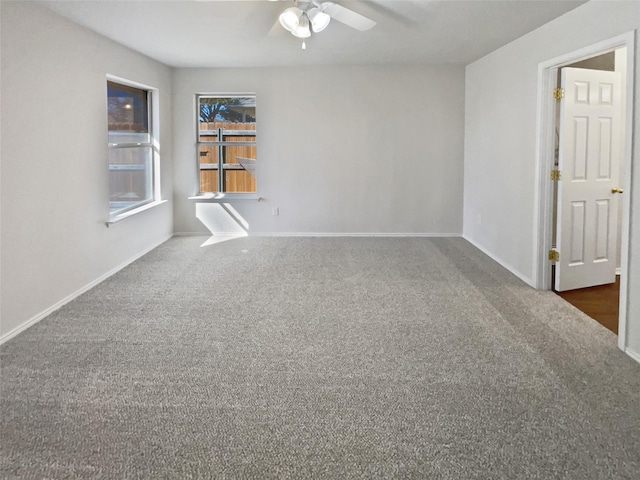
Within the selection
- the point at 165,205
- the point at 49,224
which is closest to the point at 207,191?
the point at 165,205

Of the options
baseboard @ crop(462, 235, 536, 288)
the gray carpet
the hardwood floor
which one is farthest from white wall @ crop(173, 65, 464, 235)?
the hardwood floor

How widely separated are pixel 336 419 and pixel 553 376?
125 cm

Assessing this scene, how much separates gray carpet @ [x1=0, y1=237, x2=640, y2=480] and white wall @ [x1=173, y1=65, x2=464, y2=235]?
8.83ft

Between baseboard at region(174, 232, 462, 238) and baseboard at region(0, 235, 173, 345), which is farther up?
baseboard at region(174, 232, 462, 238)

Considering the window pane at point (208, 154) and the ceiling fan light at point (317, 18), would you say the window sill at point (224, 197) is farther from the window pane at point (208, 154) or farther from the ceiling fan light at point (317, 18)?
the ceiling fan light at point (317, 18)

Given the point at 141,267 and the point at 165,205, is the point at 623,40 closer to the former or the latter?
the point at 141,267

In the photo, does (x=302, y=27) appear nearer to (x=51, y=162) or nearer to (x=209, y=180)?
(x=51, y=162)

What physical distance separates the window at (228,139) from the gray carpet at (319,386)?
3017mm

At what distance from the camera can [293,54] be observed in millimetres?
6258

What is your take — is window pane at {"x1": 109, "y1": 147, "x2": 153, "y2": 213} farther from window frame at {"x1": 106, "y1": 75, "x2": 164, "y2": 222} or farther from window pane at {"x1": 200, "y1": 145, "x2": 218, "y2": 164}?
window pane at {"x1": 200, "y1": 145, "x2": 218, "y2": 164}

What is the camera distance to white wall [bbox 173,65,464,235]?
7301mm

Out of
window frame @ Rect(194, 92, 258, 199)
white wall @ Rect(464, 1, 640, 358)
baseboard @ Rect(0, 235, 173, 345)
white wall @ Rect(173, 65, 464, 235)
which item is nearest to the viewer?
white wall @ Rect(464, 1, 640, 358)

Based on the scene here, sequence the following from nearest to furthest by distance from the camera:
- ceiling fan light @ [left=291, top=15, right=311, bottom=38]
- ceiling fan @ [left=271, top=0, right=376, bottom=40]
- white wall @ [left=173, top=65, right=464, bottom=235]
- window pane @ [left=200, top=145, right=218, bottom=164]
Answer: ceiling fan @ [left=271, top=0, right=376, bottom=40] → ceiling fan light @ [left=291, top=15, right=311, bottom=38] → white wall @ [left=173, top=65, right=464, bottom=235] → window pane @ [left=200, top=145, right=218, bottom=164]

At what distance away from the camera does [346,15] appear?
4000 millimetres
